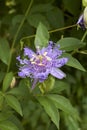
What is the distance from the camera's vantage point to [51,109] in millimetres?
884

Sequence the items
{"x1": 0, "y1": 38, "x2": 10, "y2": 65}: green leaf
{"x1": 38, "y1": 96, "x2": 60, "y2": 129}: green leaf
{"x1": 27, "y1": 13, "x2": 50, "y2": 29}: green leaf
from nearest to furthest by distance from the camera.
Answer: {"x1": 38, "y1": 96, "x2": 60, "y2": 129}: green leaf
{"x1": 0, "y1": 38, "x2": 10, "y2": 65}: green leaf
{"x1": 27, "y1": 13, "x2": 50, "y2": 29}: green leaf

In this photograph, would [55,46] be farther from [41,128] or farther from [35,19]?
[41,128]

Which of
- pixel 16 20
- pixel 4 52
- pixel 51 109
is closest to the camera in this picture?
pixel 51 109

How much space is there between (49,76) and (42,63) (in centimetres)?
3

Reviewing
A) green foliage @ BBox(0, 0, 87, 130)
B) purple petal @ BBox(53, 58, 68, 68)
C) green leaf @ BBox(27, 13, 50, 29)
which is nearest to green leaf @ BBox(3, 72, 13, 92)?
green foliage @ BBox(0, 0, 87, 130)

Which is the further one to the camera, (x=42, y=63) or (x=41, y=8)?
(x=41, y=8)

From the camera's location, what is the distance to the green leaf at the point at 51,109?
88cm

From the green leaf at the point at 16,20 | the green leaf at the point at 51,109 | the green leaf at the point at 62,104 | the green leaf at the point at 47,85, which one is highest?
the green leaf at the point at 16,20

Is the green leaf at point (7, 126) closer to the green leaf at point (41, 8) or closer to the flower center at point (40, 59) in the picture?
the flower center at point (40, 59)

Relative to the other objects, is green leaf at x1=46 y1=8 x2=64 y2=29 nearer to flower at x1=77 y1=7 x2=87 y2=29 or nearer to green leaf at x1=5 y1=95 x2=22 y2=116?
flower at x1=77 y1=7 x2=87 y2=29

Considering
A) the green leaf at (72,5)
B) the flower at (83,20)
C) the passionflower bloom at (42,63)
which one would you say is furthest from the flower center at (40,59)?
the green leaf at (72,5)

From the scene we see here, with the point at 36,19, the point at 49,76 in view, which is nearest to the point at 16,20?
the point at 36,19

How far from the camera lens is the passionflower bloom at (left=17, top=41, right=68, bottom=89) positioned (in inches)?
34.8

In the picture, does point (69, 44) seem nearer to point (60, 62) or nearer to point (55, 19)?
point (60, 62)
